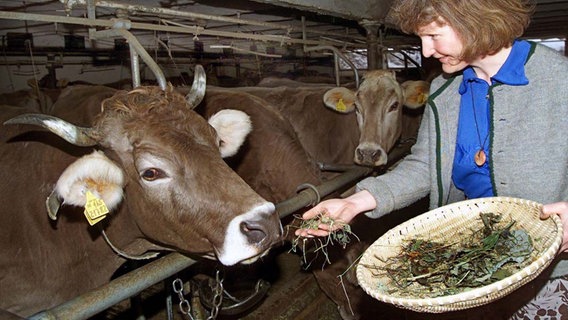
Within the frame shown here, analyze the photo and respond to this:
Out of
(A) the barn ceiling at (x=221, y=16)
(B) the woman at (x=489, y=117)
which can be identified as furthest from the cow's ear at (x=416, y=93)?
(B) the woman at (x=489, y=117)

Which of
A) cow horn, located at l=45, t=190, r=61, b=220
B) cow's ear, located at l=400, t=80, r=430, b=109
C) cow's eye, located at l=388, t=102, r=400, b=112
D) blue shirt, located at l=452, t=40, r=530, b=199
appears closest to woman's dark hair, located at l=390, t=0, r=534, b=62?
blue shirt, located at l=452, t=40, r=530, b=199

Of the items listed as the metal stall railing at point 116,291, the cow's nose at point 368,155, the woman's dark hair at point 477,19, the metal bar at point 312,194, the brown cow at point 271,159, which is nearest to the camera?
the metal stall railing at point 116,291

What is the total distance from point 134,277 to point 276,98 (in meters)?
4.28

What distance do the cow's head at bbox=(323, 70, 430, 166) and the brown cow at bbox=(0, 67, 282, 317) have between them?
2.35 m

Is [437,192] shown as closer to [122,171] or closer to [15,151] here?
[122,171]

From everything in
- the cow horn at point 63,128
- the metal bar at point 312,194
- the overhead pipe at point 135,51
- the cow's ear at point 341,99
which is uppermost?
the overhead pipe at point 135,51

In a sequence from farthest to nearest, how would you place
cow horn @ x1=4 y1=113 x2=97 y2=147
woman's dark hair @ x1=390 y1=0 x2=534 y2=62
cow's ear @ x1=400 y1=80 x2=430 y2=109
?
cow's ear @ x1=400 y1=80 x2=430 y2=109 → cow horn @ x1=4 y1=113 x2=97 y2=147 → woman's dark hair @ x1=390 y1=0 x2=534 y2=62

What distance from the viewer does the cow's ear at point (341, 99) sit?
16.9ft

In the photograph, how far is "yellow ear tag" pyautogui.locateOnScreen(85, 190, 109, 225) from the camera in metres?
2.14

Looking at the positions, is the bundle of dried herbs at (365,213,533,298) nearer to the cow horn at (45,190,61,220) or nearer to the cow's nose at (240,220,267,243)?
the cow's nose at (240,220,267,243)

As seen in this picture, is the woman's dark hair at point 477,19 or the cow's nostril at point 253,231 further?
the cow's nostril at point 253,231

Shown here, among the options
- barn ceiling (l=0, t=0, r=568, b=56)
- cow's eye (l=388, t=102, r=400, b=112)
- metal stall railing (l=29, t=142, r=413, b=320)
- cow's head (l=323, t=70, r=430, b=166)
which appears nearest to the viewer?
metal stall railing (l=29, t=142, r=413, b=320)

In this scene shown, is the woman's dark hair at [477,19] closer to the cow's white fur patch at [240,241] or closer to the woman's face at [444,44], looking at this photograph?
the woman's face at [444,44]

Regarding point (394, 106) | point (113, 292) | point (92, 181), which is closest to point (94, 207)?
point (92, 181)
